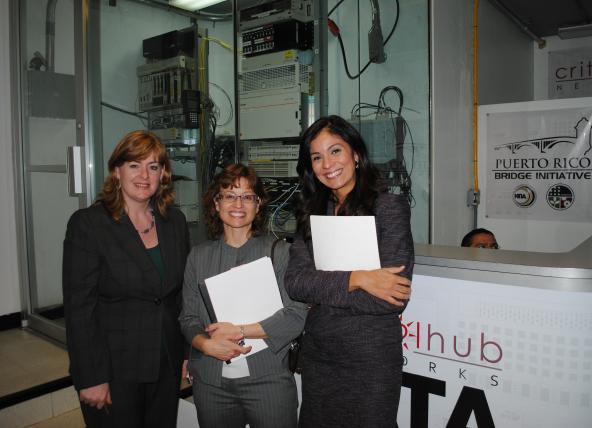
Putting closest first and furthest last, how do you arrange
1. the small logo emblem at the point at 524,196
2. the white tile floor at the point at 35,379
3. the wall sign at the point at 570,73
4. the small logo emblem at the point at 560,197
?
the white tile floor at the point at 35,379, the small logo emblem at the point at 560,197, the small logo emblem at the point at 524,196, the wall sign at the point at 570,73

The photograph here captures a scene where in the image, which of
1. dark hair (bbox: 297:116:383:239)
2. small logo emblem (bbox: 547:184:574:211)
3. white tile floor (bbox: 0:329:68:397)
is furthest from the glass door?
small logo emblem (bbox: 547:184:574:211)

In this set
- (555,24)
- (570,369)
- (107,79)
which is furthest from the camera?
(555,24)

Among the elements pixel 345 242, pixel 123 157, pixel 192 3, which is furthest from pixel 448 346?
pixel 192 3

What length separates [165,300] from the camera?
1543mm

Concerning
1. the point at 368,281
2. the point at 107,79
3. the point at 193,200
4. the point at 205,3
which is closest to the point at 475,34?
the point at 205,3

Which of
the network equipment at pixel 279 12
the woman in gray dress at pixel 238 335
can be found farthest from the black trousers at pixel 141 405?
the network equipment at pixel 279 12

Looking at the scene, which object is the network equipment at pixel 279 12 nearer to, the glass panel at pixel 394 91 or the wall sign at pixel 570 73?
the glass panel at pixel 394 91

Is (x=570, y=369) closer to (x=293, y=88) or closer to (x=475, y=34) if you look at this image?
(x=293, y=88)

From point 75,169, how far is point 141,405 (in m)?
1.82

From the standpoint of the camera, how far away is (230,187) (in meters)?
→ 1.47

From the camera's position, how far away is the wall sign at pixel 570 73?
528cm

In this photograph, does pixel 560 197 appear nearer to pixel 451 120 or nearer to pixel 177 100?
pixel 451 120

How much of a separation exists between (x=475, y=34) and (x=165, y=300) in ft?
10.8

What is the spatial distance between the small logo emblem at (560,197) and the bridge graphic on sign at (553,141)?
271 mm
